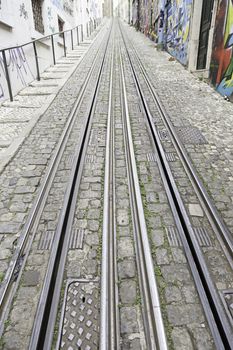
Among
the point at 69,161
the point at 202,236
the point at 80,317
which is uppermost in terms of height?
the point at 69,161

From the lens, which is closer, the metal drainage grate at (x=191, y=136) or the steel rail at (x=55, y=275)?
the steel rail at (x=55, y=275)

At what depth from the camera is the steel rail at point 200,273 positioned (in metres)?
2.16

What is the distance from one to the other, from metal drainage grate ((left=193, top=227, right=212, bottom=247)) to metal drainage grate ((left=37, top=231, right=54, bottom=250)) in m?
1.63

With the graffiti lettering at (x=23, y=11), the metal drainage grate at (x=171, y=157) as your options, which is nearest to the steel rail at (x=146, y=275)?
the metal drainage grate at (x=171, y=157)

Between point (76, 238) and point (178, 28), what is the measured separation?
13.7m

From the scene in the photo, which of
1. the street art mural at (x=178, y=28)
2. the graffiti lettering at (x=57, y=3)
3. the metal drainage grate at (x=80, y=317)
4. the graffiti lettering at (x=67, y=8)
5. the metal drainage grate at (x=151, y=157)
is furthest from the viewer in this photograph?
the graffiti lettering at (x=67, y=8)

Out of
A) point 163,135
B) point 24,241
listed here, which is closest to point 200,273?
point 24,241

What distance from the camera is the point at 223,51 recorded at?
27.0 ft

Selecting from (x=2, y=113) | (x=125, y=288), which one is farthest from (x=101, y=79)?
(x=125, y=288)

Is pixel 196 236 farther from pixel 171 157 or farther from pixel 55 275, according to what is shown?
pixel 171 157

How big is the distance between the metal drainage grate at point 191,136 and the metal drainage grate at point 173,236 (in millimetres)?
2608

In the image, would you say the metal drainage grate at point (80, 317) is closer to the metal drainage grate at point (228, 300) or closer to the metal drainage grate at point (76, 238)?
the metal drainage grate at point (76, 238)

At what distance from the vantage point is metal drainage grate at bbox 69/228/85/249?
9.88 feet

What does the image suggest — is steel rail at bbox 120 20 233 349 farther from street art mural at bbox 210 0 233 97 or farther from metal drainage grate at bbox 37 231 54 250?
street art mural at bbox 210 0 233 97
